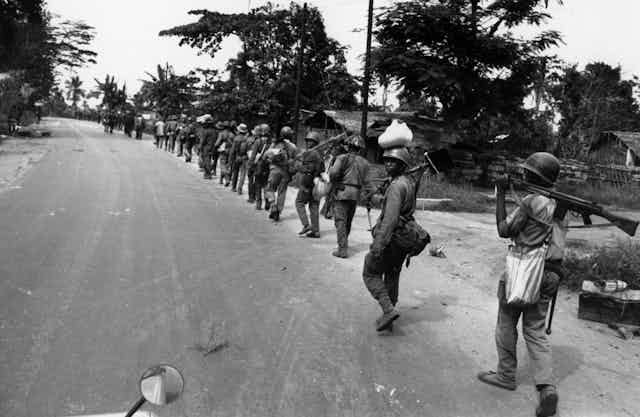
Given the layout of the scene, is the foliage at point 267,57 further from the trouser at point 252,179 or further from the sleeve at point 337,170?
the sleeve at point 337,170

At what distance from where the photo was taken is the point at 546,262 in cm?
376

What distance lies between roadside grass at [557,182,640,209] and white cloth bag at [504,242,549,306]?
62.9 feet

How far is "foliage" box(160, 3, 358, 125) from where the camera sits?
2852cm

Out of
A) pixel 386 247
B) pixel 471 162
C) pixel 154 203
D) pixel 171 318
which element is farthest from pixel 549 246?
pixel 471 162

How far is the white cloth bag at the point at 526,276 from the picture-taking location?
3611 mm

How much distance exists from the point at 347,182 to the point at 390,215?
294 centimetres

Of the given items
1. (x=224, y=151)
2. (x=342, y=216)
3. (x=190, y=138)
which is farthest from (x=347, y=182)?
(x=190, y=138)

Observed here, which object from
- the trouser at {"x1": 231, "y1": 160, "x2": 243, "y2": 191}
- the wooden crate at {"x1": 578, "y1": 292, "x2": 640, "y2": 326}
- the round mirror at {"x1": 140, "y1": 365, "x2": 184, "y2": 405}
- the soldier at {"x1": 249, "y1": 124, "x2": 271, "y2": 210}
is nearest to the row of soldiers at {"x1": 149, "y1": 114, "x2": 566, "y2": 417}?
the wooden crate at {"x1": 578, "y1": 292, "x2": 640, "y2": 326}

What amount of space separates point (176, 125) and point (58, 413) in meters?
22.6

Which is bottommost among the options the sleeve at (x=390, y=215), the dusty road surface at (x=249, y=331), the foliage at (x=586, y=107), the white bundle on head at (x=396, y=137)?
the dusty road surface at (x=249, y=331)

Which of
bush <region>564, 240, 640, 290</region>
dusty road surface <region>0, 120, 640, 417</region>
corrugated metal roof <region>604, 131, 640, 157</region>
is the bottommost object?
dusty road surface <region>0, 120, 640, 417</region>

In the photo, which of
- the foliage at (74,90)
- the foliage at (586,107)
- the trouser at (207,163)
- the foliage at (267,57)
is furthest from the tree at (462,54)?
the foliage at (74,90)

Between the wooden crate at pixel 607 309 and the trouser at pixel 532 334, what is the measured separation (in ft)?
7.34

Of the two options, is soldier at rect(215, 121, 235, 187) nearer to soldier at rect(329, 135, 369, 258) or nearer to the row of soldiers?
the row of soldiers
